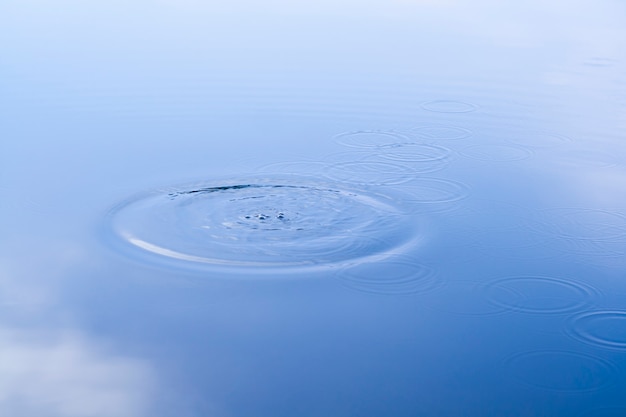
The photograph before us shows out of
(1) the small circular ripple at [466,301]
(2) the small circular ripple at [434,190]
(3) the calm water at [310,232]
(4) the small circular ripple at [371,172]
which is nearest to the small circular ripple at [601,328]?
(3) the calm water at [310,232]

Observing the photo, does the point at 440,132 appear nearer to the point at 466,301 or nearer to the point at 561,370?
the point at 466,301

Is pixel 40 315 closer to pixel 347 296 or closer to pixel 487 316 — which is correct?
pixel 347 296

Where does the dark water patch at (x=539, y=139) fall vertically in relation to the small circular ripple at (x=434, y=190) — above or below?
above

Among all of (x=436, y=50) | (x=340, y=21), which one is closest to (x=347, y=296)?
(x=436, y=50)

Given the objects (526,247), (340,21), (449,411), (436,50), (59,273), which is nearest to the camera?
(449,411)

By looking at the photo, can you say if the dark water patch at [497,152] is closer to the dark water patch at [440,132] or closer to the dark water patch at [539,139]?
the dark water patch at [539,139]

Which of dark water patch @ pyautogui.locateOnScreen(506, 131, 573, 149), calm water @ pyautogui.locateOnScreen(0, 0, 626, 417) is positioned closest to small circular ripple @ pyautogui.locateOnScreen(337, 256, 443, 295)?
calm water @ pyautogui.locateOnScreen(0, 0, 626, 417)

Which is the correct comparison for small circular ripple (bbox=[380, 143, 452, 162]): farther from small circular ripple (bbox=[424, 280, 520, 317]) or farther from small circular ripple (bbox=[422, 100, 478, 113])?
small circular ripple (bbox=[424, 280, 520, 317])

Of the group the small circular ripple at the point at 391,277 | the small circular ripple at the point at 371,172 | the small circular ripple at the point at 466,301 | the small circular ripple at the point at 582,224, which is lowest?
the small circular ripple at the point at 466,301
